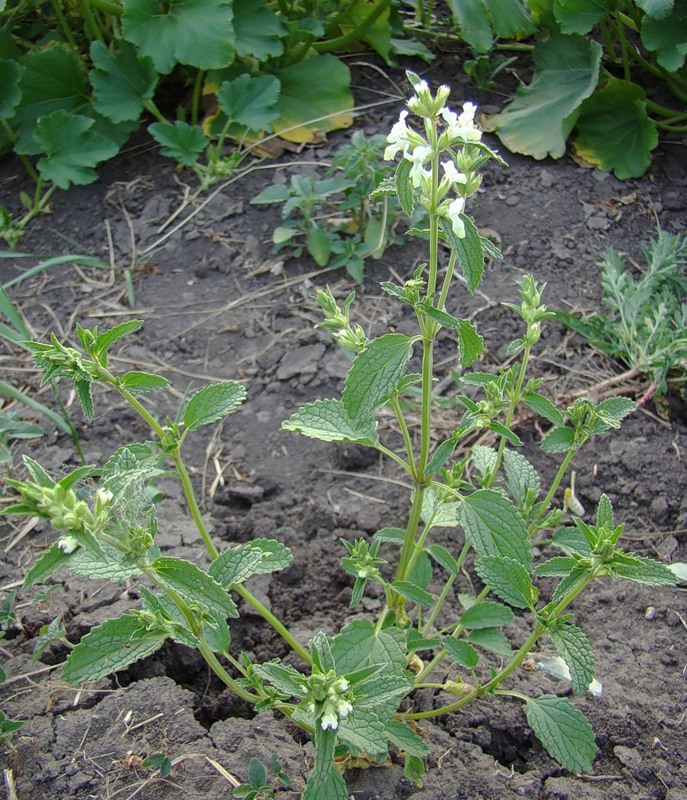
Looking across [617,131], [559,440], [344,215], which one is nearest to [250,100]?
[344,215]

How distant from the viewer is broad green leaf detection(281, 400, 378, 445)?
5.33 feet

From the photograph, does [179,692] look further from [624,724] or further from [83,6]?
[83,6]

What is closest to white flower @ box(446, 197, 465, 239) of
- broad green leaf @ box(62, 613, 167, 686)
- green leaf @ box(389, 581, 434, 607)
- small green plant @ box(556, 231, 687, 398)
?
green leaf @ box(389, 581, 434, 607)

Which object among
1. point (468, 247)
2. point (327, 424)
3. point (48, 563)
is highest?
point (468, 247)

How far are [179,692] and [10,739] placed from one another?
35 centimetres

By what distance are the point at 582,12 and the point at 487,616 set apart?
106 inches

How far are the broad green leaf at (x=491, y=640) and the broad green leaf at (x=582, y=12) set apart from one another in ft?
8.63

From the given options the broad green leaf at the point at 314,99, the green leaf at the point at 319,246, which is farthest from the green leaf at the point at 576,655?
the broad green leaf at the point at 314,99

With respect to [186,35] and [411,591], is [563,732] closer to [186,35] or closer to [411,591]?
[411,591]

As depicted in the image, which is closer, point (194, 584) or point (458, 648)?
point (194, 584)

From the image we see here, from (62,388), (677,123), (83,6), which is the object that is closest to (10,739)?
(62,388)

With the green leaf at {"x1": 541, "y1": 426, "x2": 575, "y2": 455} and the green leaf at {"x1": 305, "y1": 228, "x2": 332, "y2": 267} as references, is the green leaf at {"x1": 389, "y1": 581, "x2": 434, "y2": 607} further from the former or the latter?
the green leaf at {"x1": 305, "y1": 228, "x2": 332, "y2": 267}

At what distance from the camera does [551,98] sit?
3.45 meters

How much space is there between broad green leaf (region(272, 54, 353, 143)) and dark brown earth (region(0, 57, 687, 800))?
0.11 meters
